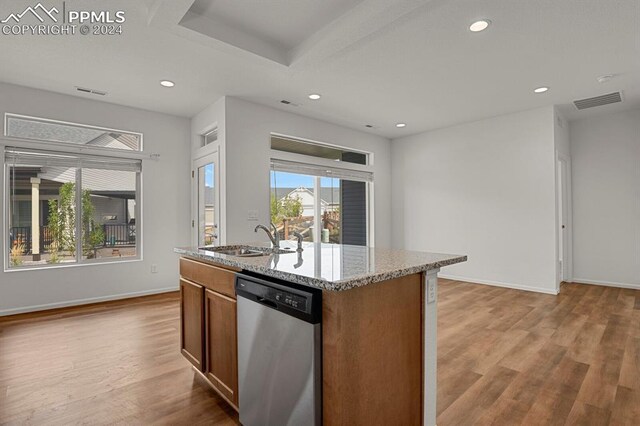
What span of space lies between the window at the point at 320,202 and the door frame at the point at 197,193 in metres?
0.83

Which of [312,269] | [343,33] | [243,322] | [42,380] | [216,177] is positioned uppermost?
[343,33]

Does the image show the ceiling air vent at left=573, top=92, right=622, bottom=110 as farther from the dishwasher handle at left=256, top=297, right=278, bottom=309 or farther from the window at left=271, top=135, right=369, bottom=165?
the dishwasher handle at left=256, top=297, right=278, bottom=309

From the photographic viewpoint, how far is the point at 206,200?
4898mm

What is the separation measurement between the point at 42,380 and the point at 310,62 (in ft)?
11.1

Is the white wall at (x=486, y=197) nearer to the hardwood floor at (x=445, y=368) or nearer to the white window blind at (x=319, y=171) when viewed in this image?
the white window blind at (x=319, y=171)

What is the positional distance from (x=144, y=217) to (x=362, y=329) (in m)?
4.49

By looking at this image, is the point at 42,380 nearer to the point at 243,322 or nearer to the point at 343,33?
the point at 243,322

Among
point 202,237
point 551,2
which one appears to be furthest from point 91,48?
point 551,2

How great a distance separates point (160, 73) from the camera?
3627mm

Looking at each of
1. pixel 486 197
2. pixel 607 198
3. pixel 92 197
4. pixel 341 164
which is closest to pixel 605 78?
pixel 486 197

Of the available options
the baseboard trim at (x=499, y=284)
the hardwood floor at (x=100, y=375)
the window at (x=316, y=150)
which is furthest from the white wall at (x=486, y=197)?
the hardwood floor at (x=100, y=375)

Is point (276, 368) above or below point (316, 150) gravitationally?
below

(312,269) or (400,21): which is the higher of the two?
(400,21)

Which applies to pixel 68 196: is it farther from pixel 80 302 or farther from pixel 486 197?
pixel 486 197
